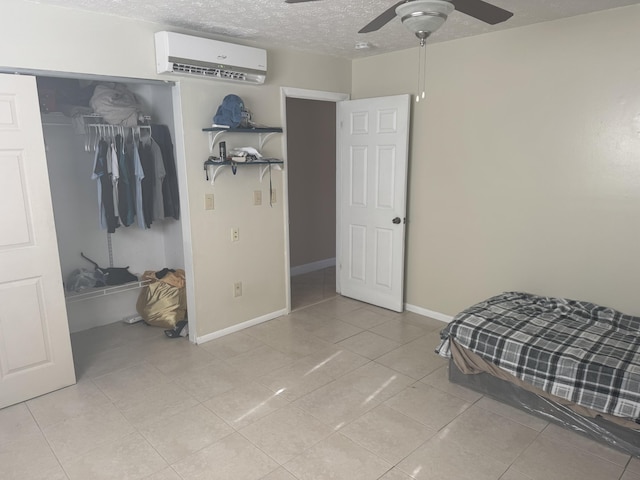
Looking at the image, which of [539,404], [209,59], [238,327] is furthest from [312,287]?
[539,404]

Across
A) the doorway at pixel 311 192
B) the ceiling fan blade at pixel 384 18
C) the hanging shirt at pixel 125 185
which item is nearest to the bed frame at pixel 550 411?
the ceiling fan blade at pixel 384 18

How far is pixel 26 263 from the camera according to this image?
272 centimetres

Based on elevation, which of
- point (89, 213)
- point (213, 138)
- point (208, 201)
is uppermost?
point (213, 138)

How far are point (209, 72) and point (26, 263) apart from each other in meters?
1.76

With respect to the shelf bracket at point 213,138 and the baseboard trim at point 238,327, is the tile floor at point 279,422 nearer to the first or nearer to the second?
the baseboard trim at point 238,327

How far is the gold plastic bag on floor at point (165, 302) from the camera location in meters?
3.88

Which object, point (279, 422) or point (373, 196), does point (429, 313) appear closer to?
point (373, 196)

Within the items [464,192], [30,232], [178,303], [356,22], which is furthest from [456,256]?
[30,232]

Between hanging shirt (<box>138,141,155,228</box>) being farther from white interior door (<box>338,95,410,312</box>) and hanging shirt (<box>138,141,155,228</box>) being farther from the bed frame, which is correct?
the bed frame

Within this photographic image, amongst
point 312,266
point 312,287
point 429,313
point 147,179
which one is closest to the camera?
point 147,179

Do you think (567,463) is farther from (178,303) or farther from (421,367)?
(178,303)

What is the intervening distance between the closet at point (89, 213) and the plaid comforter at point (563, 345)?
2.74 m

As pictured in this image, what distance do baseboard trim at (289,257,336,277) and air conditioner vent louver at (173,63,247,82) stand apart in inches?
109

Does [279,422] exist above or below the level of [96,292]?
below
